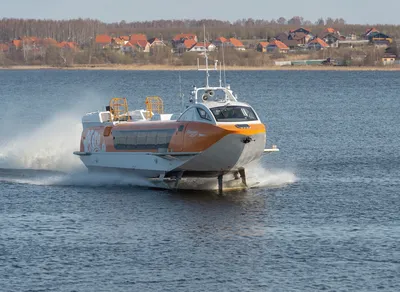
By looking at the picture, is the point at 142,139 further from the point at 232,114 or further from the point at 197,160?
the point at 232,114

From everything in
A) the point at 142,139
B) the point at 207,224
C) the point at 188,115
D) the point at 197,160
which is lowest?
the point at 207,224

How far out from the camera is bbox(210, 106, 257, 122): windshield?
43.3 metres

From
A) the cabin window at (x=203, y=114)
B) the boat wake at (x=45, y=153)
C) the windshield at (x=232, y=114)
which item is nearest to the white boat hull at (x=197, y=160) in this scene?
the windshield at (x=232, y=114)

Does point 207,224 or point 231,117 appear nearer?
point 207,224

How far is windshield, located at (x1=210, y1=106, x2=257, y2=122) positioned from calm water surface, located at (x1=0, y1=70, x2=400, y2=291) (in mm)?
3426

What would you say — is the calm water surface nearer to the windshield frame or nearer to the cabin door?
the cabin door

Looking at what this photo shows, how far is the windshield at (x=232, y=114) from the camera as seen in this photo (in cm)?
4331

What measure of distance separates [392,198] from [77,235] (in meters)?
14.1

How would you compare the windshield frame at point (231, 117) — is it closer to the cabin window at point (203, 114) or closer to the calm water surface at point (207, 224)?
the cabin window at point (203, 114)

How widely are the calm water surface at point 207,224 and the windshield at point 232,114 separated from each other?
3.43 meters

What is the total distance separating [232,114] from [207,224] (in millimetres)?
6766

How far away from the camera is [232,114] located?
43594 millimetres

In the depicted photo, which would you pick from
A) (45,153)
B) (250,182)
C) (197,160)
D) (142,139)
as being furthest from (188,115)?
(45,153)

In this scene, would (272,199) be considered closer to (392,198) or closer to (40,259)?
(392,198)
